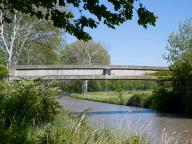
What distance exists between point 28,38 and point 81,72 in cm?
1077

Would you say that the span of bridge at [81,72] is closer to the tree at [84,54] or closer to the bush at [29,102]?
the bush at [29,102]

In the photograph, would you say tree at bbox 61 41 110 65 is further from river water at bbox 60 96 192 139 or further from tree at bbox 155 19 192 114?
river water at bbox 60 96 192 139

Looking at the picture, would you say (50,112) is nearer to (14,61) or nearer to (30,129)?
(30,129)

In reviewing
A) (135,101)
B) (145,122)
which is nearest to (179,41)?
(135,101)

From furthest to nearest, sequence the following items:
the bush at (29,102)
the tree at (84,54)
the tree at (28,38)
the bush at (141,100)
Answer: the tree at (84,54)
the bush at (141,100)
the tree at (28,38)
the bush at (29,102)

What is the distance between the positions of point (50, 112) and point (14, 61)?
101 ft

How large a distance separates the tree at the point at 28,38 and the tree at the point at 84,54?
104ft

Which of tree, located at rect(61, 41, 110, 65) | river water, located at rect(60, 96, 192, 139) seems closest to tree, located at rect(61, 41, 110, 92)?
tree, located at rect(61, 41, 110, 65)

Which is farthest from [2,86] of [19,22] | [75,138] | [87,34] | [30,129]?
[19,22]

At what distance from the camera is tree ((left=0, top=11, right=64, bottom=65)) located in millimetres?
42406

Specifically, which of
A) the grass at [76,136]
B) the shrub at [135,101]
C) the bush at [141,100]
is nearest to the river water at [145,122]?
the grass at [76,136]

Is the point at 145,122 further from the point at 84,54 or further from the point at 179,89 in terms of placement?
the point at 84,54

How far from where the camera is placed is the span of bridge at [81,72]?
1364 inches

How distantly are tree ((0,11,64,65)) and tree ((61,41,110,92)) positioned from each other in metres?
31.6
